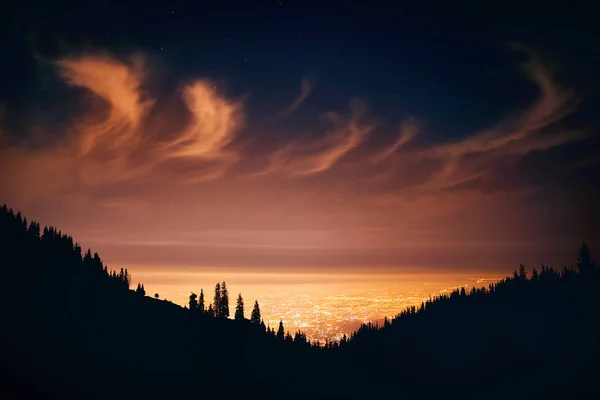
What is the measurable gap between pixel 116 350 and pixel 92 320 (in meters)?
17.8

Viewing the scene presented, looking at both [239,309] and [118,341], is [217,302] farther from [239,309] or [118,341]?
[118,341]

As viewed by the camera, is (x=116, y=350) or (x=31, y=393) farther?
(x=116, y=350)

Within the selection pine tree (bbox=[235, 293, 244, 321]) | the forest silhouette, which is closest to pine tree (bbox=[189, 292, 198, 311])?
the forest silhouette

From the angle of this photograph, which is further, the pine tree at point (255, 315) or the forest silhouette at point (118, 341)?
the pine tree at point (255, 315)

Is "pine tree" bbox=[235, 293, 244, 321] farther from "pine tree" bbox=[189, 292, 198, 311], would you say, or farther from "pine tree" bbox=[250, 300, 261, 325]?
"pine tree" bbox=[189, 292, 198, 311]

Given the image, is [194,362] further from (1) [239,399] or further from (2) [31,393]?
(2) [31,393]

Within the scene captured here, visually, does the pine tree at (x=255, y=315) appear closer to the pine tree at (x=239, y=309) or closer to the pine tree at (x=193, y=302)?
the pine tree at (x=239, y=309)

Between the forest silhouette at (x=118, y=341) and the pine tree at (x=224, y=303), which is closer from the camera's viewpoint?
the forest silhouette at (x=118, y=341)

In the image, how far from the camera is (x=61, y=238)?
174m

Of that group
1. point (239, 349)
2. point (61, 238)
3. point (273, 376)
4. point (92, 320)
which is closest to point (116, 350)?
point (92, 320)

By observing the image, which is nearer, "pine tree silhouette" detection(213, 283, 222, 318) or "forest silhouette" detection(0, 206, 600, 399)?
"forest silhouette" detection(0, 206, 600, 399)

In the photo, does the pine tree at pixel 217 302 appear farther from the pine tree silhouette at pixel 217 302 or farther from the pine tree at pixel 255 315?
the pine tree at pixel 255 315

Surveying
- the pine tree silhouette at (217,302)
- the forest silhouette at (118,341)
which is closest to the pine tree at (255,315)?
the forest silhouette at (118,341)

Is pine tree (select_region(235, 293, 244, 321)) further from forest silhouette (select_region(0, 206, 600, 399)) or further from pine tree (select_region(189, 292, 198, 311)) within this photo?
pine tree (select_region(189, 292, 198, 311))
